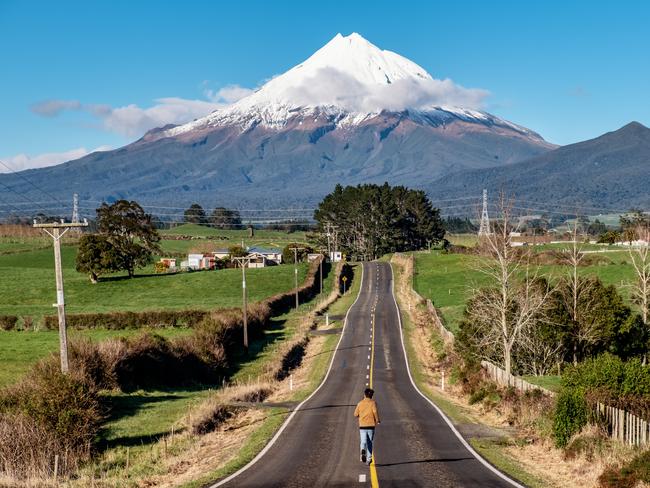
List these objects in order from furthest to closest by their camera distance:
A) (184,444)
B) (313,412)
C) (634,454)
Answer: (313,412), (184,444), (634,454)

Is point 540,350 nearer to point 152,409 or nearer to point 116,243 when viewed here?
point 152,409

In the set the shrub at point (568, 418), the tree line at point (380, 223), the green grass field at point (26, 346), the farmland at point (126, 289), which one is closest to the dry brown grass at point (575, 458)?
the shrub at point (568, 418)

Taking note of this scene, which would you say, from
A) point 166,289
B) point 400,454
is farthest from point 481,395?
point 166,289

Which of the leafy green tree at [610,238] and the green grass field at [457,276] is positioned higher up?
the leafy green tree at [610,238]

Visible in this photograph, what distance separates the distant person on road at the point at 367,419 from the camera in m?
20.5

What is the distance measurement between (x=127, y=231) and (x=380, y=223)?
64.2 m

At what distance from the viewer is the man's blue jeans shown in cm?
2079

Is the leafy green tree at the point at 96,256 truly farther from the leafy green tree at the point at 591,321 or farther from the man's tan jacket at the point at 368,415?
the man's tan jacket at the point at 368,415

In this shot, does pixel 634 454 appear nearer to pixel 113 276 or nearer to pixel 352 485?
pixel 352 485

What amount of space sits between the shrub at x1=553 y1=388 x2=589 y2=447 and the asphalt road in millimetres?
3216

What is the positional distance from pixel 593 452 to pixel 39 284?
9698 centimetres

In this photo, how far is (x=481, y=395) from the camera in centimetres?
3825

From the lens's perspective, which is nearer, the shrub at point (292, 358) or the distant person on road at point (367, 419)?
the distant person on road at point (367, 419)

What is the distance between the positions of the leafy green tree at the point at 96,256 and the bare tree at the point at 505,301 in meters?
68.6
